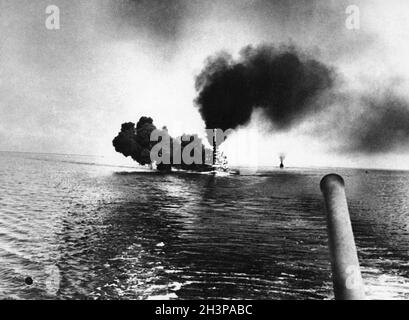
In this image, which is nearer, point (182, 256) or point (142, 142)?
point (182, 256)

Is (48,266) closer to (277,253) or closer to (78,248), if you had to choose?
(78,248)

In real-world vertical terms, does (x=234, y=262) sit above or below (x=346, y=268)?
below

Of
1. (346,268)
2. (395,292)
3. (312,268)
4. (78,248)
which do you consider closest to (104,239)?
(78,248)

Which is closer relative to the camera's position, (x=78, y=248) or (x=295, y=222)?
(x=78, y=248)

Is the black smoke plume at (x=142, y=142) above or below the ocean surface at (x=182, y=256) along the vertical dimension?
above

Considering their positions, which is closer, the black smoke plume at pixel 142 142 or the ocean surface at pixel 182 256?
the ocean surface at pixel 182 256

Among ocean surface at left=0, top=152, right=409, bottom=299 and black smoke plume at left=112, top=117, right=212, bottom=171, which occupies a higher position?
black smoke plume at left=112, top=117, right=212, bottom=171

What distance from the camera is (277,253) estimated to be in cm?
1525

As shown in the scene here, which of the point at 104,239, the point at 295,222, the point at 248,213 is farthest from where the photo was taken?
the point at 248,213

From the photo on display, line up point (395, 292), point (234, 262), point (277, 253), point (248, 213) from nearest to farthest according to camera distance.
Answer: point (395, 292) < point (234, 262) < point (277, 253) < point (248, 213)

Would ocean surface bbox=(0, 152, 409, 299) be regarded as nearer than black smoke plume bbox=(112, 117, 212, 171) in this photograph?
Yes

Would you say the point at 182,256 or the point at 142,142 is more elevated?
the point at 142,142

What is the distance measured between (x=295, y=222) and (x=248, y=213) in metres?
5.50
